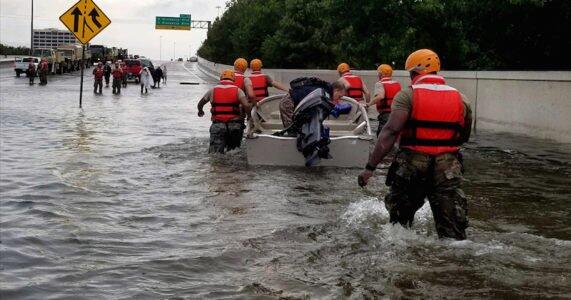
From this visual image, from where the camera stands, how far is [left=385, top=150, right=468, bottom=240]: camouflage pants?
21.8ft

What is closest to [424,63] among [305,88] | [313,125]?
[313,125]

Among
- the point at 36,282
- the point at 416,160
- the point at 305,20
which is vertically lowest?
the point at 36,282

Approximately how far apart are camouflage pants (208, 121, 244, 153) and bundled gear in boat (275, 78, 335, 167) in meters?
1.48

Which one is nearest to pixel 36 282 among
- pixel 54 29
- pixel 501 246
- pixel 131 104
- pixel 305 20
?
pixel 501 246

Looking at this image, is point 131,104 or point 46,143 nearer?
point 46,143

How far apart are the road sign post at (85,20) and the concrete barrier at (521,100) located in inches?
433

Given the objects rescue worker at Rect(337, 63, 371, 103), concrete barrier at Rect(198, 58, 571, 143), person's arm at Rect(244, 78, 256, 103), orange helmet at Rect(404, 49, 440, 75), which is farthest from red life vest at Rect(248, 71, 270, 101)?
orange helmet at Rect(404, 49, 440, 75)

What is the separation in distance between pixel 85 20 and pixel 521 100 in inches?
544

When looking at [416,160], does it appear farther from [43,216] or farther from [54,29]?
[54,29]

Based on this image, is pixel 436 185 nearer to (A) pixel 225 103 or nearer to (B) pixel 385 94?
(A) pixel 225 103

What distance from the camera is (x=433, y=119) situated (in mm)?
Result: 6582

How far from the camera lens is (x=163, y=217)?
834 cm

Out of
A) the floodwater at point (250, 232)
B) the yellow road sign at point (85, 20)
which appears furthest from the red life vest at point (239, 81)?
the yellow road sign at point (85, 20)

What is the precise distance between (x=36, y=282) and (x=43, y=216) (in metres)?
2.52
